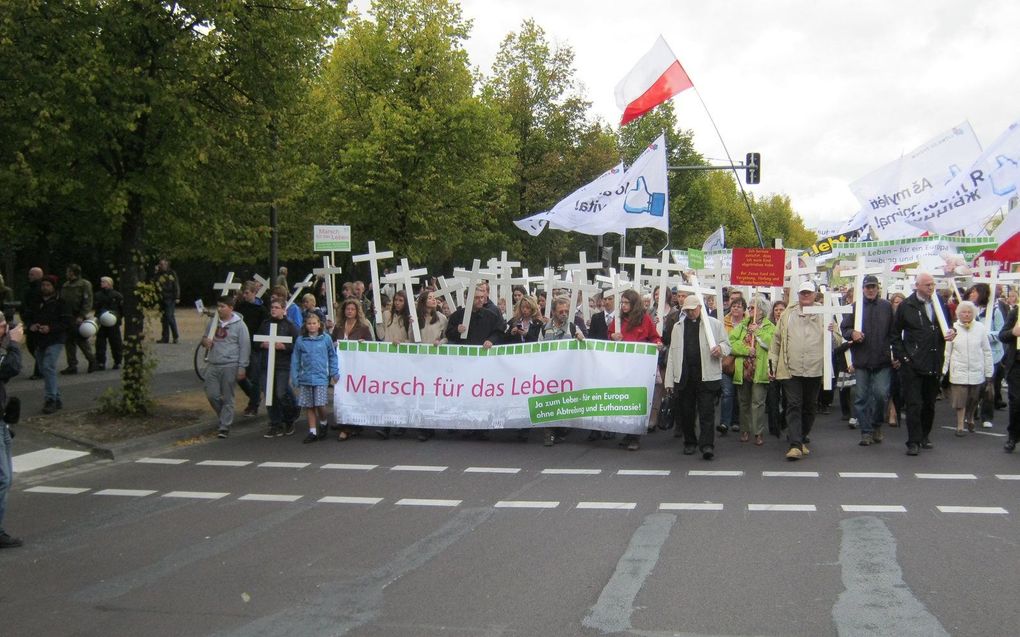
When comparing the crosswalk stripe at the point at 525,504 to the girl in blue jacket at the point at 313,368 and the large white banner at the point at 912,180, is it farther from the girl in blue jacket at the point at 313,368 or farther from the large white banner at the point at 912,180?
the large white banner at the point at 912,180

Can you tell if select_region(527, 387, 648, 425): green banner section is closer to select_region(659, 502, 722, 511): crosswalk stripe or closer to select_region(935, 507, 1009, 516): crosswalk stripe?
select_region(659, 502, 722, 511): crosswalk stripe

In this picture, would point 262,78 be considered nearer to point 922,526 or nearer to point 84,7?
point 84,7

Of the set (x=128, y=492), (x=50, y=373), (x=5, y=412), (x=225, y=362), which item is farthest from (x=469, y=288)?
(x=5, y=412)

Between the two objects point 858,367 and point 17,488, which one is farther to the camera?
point 858,367

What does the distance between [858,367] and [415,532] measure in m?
6.59

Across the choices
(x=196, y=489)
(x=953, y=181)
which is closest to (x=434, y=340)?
(x=196, y=489)

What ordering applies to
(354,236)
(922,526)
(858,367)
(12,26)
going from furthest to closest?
(354,236) → (858,367) → (12,26) → (922,526)

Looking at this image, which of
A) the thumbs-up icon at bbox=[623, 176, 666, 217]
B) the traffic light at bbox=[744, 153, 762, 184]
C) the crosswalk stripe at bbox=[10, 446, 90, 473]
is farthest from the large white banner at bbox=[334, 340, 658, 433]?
the traffic light at bbox=[744, 153, 762, 184]

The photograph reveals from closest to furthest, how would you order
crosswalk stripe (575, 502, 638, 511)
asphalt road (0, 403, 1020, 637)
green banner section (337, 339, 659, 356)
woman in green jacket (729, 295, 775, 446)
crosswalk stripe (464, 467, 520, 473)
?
1. asphalt road (0, 403, 1020, 637)
2. crosswalk stripe (575, 502, 638, 511)
3. crosswalk stripe (464, 467, 520, 473)
4. green banner section (337, 339, 659, 356)
5. woman in green jacket (729, 295, 775, 446)

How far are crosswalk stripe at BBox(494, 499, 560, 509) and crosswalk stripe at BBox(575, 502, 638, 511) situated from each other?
0.22 m

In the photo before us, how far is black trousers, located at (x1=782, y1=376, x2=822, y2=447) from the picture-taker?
1100 cm

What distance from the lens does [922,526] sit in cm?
760

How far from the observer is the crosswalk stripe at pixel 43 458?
1054cm

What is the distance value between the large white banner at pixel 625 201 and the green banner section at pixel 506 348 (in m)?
4.53
